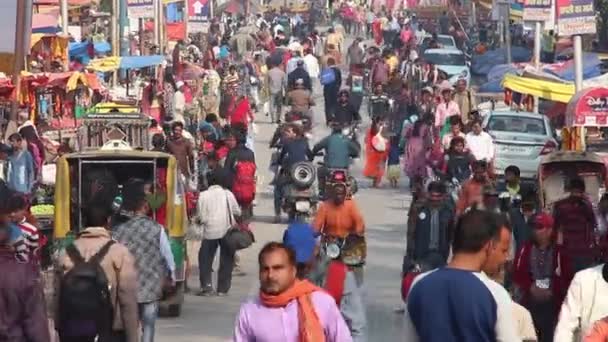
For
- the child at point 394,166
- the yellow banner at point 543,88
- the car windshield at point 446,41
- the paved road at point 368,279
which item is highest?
the car windshield at point 446,41

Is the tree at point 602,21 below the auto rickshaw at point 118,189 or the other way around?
the other way around

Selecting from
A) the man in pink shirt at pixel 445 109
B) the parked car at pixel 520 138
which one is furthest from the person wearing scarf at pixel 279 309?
the man in pink shirt at pixel 445 109

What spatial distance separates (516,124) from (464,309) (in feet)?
83.0

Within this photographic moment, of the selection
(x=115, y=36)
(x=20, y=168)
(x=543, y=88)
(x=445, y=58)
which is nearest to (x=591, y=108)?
(x=543, y=88)

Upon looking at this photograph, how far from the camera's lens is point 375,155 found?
3203 centimetres

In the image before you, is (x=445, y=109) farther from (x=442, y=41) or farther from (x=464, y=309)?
(x=442, y=41)

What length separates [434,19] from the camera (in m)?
82.7

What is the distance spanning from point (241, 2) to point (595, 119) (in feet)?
198

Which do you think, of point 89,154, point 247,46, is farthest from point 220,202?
point 247,46

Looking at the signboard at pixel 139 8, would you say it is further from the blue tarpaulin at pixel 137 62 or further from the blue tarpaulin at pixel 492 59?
the blue tarpaulin at pixel 492 59

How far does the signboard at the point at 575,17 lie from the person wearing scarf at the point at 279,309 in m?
19.3

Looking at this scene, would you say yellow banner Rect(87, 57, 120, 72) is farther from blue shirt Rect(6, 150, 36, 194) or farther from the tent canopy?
blue shirt Rect(6, 150, 36, 194)

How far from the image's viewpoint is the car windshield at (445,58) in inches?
2158

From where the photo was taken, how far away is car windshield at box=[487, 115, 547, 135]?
32.7 metres
